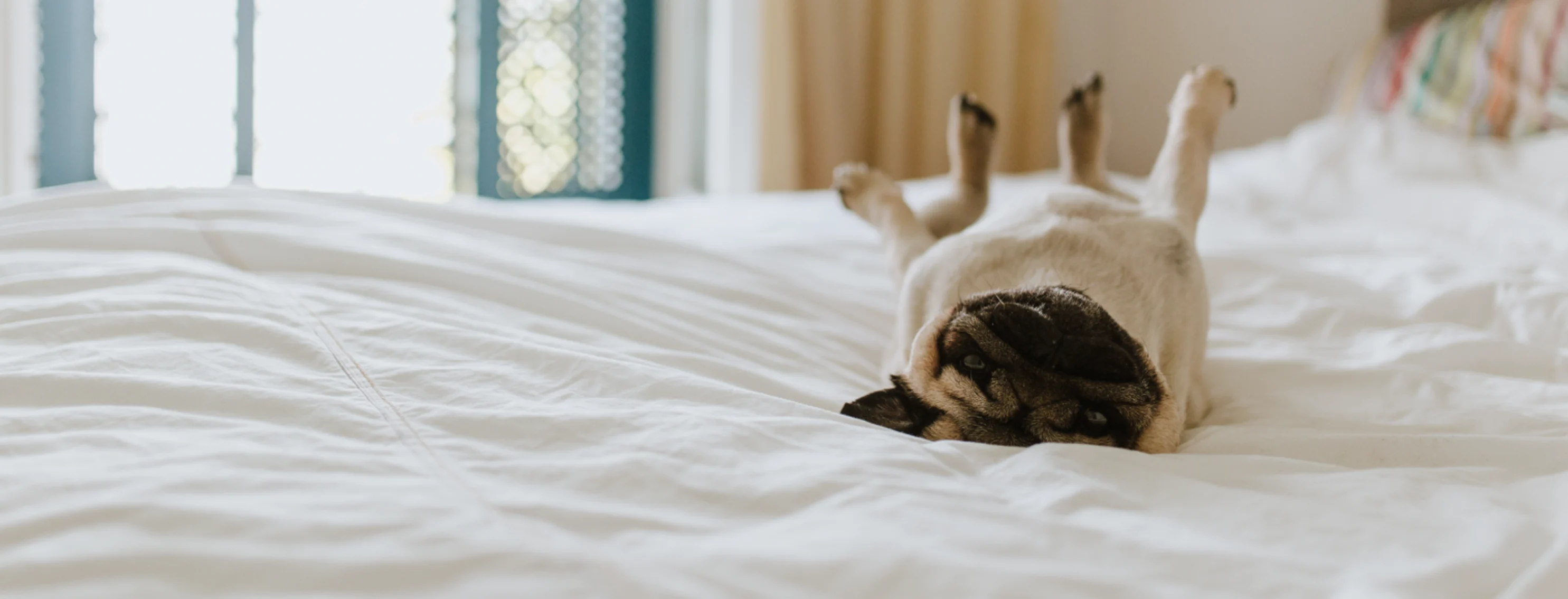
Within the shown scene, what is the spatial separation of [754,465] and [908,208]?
0.76 metres

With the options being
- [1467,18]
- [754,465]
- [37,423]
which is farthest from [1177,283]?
[1467,18]

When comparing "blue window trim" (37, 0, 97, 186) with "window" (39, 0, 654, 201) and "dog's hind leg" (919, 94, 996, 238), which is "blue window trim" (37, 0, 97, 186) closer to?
"window" (39, 0, 654, 201)

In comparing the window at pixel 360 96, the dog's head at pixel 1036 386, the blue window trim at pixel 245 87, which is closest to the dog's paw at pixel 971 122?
the dog's head at pixel 1036 386

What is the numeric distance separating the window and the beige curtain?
62 cm

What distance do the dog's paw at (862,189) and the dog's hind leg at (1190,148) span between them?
32cm

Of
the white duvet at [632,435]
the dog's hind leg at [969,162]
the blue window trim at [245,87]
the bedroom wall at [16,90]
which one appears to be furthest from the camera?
the blue window trim at [245,87]

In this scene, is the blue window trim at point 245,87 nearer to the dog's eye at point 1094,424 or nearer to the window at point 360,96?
the window at point 360,96

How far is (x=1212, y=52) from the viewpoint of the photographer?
3.38 m

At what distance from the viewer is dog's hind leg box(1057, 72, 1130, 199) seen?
1.56m

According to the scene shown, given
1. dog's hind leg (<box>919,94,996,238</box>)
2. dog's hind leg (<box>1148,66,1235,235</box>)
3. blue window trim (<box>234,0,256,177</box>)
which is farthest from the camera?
blue window trim (<box>234,0,256,177</box>)

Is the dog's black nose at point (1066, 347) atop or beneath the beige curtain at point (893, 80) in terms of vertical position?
beneath

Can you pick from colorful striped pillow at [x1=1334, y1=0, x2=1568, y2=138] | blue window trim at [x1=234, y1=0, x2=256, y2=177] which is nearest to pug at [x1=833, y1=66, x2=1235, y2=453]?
colorful striped pillow at [x1=1334, y1=0, x2=1568, y2=138]

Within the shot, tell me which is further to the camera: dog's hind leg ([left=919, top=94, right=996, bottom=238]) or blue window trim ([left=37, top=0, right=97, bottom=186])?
blue window trim ([left=37, top=0, right=97, bottom=186])

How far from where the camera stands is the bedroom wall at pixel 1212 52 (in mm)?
3076
